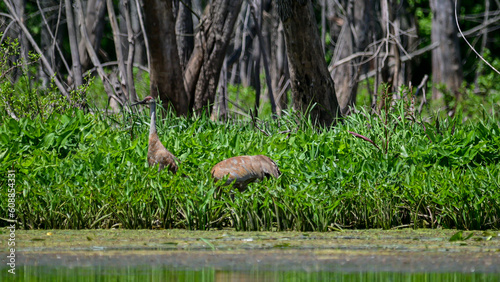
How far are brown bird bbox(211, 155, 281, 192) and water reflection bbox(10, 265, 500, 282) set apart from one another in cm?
252

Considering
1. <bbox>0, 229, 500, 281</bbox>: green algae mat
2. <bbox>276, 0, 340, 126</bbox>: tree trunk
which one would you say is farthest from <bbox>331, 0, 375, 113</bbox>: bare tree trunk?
<bbox>0, 229, 500, 281</bbox>: green algae mat

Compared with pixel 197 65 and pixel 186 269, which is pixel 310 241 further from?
pixel 197 65

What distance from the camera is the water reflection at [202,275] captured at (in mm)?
4629

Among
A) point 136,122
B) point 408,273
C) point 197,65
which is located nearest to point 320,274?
point 408,273

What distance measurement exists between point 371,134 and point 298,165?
1.34m

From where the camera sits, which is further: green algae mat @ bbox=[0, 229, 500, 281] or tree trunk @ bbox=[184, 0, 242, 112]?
tree trunk @ bbox=[184, 0, 242, 112]

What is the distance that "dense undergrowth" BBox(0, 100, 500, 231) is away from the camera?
6887 millimetres

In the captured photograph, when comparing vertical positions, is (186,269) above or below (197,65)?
below

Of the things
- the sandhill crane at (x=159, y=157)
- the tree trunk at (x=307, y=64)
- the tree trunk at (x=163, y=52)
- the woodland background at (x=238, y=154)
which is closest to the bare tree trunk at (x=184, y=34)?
the woodland background at (x=238, y=154)

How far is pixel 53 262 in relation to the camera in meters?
5.25

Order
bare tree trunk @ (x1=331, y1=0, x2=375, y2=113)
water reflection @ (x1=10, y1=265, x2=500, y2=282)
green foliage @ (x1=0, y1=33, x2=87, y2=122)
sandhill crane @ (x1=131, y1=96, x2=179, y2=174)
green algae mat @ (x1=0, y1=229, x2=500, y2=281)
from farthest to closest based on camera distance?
bare tree trunk @ (x1=331, y1=0, x2=375, y2=113)
green foliage @ (x1=0, y1=33, x2=87, y2=122)
sandhill crane @ (x1=131, y1=96, x2=179, y2=174)
green algae mat @ (x1=0, y1=229, x2=500, y2=281)
water reflection @ (x1=10, y1=265, x2=500, y2=282)

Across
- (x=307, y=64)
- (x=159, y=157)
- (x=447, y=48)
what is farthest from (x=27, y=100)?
(x=447, y=48)

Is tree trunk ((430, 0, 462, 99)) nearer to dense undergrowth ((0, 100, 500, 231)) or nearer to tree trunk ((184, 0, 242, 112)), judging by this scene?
tree trunk ((184, 0, 242, 112))

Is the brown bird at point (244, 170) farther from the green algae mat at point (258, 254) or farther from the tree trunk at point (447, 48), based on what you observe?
the tree trunk at point (447, 48)
